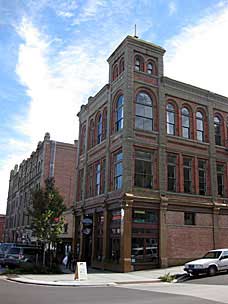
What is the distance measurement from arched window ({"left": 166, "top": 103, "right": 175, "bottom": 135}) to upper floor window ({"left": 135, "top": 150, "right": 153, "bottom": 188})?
10.6ft

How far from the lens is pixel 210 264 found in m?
20.3

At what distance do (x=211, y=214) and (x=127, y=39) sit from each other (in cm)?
1542

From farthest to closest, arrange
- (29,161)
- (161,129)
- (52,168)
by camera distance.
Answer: (29,161)
(52,168)
(161,129)

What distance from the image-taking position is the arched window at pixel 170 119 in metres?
28.4

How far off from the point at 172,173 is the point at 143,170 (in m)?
2.74

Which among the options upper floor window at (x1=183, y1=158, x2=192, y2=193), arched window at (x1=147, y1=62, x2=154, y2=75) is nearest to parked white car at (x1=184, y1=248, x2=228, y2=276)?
upper floor window at (x1=183, y1=158, x2=192, y2=193)

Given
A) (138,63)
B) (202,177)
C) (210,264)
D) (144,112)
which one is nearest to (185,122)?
(144,112)

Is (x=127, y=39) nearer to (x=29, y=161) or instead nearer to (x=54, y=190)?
(x=54, y=190)

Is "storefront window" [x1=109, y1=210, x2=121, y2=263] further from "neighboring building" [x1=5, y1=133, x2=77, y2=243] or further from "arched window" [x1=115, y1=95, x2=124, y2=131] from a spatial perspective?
"neighboring building" [x1=5, y1=133, x2=77, y2=243]

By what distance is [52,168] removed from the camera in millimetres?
50938

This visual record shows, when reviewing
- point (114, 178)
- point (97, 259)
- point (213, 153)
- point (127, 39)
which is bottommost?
point (97, 259)

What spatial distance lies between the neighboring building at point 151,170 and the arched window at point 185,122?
0.08 metres

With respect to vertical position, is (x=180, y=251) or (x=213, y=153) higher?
(x=213, y=153)

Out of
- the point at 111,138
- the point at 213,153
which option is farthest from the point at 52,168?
the point at 213,153
